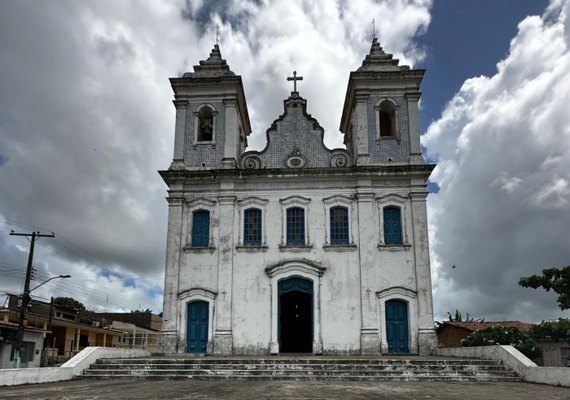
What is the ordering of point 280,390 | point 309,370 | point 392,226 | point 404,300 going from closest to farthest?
1. point 280,390
2. point 309,370
3. point 404,300
4. point 392,226

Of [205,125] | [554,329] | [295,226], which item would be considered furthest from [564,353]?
[205,125]

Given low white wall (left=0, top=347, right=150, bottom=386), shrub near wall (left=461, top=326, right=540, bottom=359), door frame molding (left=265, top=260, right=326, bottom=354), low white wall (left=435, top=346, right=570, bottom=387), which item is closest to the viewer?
low white wall (left=435, top=346, right=570, bottom=387)

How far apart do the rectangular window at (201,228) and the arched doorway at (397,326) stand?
6643 mm

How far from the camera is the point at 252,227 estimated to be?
19.2 metres

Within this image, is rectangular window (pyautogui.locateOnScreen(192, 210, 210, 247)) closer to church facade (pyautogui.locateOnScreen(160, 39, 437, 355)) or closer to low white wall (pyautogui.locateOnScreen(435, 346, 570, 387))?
church facade (pyautogui.locateOnScreen(160, 39, 437, 355))

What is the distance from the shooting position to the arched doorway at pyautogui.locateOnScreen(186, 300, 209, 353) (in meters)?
18.1

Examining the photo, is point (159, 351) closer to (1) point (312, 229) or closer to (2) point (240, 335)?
(2) point (240, 335)

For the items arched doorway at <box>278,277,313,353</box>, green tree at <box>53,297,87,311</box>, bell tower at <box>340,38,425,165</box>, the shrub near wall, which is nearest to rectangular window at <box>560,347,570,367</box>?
the shrub near wall

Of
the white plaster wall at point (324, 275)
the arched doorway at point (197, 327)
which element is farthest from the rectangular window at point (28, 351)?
the white plaster wall at point (324, 275)

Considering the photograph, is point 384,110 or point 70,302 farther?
point 70,302

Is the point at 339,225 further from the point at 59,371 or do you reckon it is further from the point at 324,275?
the point at 59,371

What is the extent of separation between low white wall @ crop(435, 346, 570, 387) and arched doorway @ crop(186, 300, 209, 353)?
8.10 metres

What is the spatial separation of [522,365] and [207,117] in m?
14.0

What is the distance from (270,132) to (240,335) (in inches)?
298
